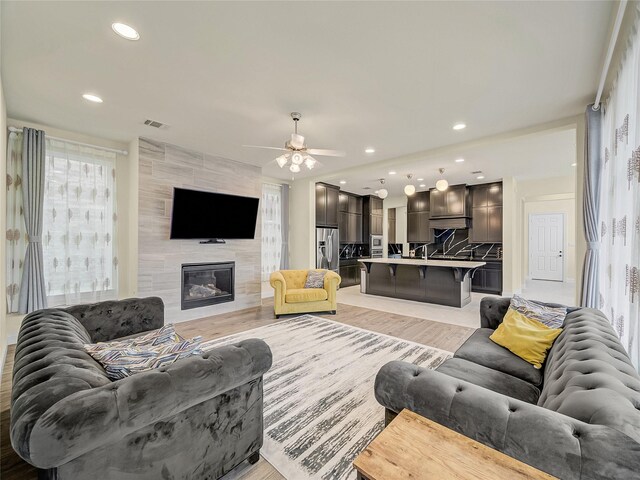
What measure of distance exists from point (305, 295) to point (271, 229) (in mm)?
2477

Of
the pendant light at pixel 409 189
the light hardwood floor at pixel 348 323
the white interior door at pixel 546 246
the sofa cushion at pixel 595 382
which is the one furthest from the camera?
the white interior door at pixel 546 246

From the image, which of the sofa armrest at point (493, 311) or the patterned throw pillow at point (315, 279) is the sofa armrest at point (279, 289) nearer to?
the patterned throw pillow at point (315, 279)

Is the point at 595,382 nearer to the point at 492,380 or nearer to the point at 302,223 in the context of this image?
the point at 492,380

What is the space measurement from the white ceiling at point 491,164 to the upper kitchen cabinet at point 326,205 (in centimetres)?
39

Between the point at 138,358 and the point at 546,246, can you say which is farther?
the point at 546,246

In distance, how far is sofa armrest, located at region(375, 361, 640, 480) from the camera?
789 millimetres

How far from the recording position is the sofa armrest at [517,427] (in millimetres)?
789

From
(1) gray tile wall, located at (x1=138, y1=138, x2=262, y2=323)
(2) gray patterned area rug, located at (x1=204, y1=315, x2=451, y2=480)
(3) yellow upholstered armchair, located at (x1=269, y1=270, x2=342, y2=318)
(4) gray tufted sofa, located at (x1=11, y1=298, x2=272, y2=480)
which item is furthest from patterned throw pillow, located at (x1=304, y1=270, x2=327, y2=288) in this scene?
(4) gray tufted sofa, located at (x1=11, y1=298, x2=272, y2=480)

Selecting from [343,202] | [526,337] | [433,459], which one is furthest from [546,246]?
[433,459]

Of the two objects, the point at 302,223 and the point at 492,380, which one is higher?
the point at 302,223

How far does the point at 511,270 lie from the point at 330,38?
652 centimetres

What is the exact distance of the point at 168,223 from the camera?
4.46 metres

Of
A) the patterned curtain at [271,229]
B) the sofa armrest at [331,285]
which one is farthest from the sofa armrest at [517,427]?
the patterned curtain at [271,229]

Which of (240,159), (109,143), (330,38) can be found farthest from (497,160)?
(109,143)
